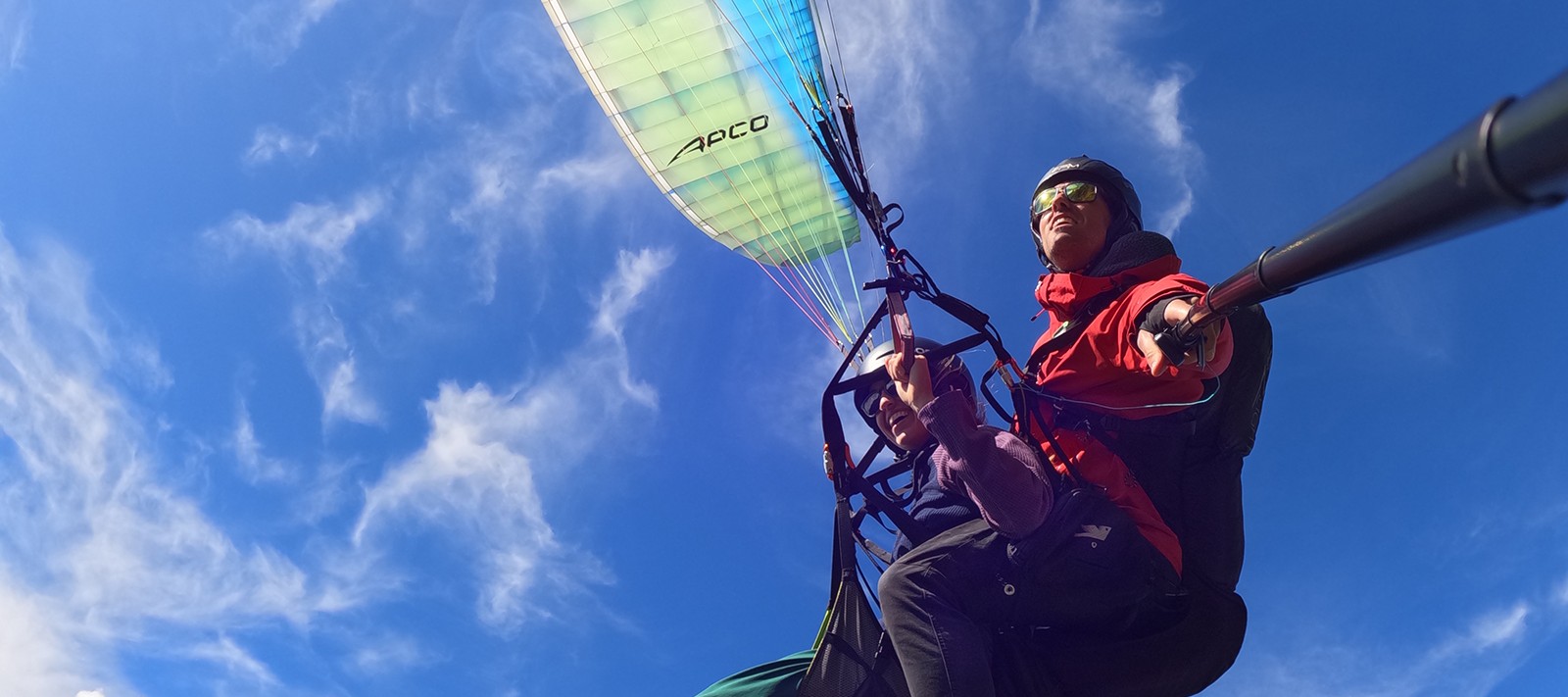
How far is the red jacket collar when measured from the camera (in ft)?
13.0

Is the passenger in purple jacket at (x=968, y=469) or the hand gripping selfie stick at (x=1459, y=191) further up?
the passenger in purple jacket at (x=968, y=469)

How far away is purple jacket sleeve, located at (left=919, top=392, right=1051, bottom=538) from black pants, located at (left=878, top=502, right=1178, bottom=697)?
139 mm

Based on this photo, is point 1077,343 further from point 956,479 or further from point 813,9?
point 813,9

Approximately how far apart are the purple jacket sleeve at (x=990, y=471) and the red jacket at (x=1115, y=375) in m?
0.36

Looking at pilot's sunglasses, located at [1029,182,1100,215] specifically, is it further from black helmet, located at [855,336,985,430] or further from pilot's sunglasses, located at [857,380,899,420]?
pilot's sunglasses, located at [857,380,899,420]

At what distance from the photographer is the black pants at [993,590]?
393 centimetres

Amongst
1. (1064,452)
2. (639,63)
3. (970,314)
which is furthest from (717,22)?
(1064,452)

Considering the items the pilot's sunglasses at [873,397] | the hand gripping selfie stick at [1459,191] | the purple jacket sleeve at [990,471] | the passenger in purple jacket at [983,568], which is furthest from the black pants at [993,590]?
the hand gripping selfie stick at [1459,191]

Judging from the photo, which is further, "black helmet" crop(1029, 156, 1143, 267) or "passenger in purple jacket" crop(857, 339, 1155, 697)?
"black helmet" crop(1029, 156, 1143, 267)

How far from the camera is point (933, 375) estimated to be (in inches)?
221

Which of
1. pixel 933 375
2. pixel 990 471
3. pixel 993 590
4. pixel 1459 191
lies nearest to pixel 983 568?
pixel 993 590

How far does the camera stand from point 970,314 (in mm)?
4477

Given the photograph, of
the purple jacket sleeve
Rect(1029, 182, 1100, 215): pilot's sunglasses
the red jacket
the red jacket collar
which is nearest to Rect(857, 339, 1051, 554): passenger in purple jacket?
the purple jacket sleeve

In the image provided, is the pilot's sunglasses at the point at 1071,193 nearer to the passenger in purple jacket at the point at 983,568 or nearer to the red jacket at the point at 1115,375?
the red jacket at the point at 1115,375
